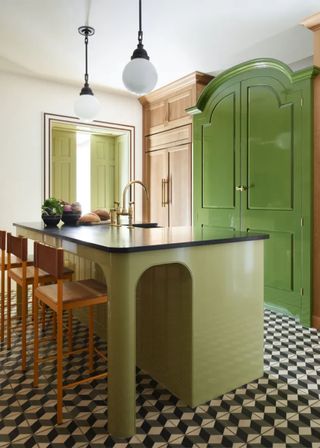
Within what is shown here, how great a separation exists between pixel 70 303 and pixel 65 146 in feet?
12.1

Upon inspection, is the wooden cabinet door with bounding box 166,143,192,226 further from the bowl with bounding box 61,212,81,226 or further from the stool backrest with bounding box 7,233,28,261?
the stool backrest with bounding box 7,233,28,261

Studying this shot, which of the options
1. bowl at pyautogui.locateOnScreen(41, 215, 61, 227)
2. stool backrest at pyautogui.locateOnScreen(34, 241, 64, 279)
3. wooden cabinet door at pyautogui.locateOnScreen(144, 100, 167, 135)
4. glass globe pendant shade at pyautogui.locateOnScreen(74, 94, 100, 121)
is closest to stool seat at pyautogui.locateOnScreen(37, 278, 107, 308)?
stool backrest at pyautogui.locateOnScreen(34, 241, 64, 279)

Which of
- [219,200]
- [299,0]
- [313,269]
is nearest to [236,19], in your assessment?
[299,0]

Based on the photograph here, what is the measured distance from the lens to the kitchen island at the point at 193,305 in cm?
161

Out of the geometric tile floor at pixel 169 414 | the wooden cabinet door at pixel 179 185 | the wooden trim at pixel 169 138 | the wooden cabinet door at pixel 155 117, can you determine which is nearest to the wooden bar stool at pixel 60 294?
the geometric tile floor at pixel 169 414

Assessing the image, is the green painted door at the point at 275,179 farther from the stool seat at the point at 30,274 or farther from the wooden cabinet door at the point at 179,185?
the stool seat at the point at 30,274

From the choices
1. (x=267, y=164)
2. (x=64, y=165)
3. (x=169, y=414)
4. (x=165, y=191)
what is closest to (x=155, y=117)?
(x=165, y=191)

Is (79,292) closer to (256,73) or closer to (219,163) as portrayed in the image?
(219,163)

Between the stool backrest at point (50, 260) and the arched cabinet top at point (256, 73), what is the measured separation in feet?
8.48

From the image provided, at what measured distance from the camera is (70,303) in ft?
5.96

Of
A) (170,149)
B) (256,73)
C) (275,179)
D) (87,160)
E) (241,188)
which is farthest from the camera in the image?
(87,160)

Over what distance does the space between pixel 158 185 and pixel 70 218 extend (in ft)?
7.74

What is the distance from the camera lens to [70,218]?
2906 mm

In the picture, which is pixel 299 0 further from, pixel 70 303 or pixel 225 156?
pixel 70 303
